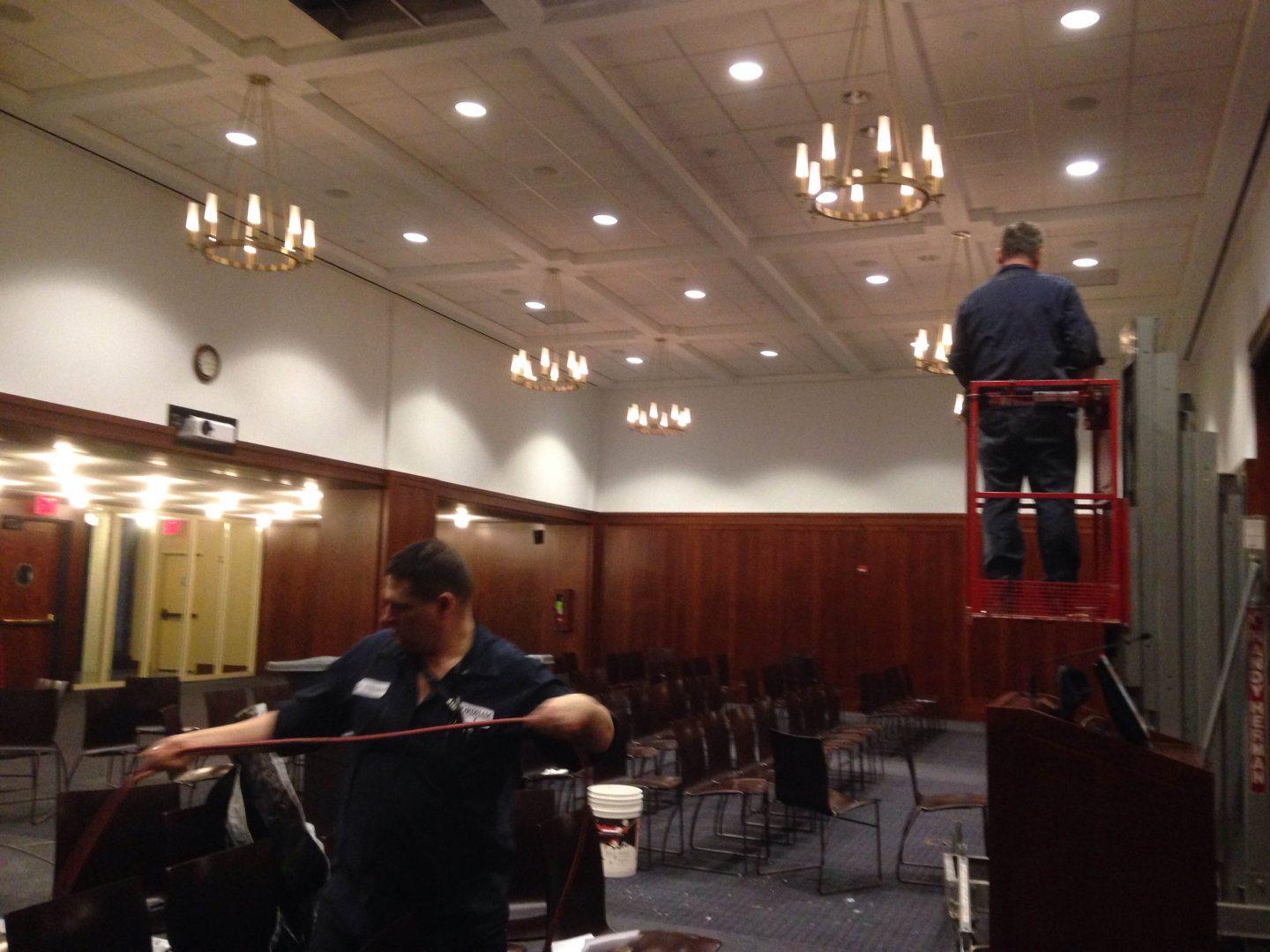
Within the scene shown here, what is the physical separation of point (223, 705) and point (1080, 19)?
23.1ft

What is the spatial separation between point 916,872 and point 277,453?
22.3 feet

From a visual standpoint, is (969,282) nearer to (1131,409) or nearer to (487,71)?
(487,71)

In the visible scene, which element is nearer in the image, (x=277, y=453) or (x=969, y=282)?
(x=277, y=453)

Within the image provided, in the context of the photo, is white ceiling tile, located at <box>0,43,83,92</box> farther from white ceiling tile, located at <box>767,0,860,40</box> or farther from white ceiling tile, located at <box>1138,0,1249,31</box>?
white ceiling tile, located at <box>1138,0,1249,31</box>

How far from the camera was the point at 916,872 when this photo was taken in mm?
6859

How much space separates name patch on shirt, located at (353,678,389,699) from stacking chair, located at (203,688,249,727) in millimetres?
5004

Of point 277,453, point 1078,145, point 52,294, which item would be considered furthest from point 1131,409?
point 277,453

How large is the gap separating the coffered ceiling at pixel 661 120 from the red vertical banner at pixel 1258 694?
12.5 ft

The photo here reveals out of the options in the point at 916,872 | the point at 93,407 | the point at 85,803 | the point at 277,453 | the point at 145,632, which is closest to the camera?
the point at 85,803

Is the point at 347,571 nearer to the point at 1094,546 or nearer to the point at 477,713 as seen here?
the point at 1094,546

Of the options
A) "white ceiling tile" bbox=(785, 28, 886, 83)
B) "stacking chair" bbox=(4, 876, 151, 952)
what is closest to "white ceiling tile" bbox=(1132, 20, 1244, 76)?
"white ceiling tile" bbox=(785, 28, 886, 83)

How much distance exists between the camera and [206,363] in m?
9.34

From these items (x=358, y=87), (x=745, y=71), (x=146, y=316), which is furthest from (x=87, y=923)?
(x=146, y=316)

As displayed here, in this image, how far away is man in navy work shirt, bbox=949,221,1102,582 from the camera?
3689mm
